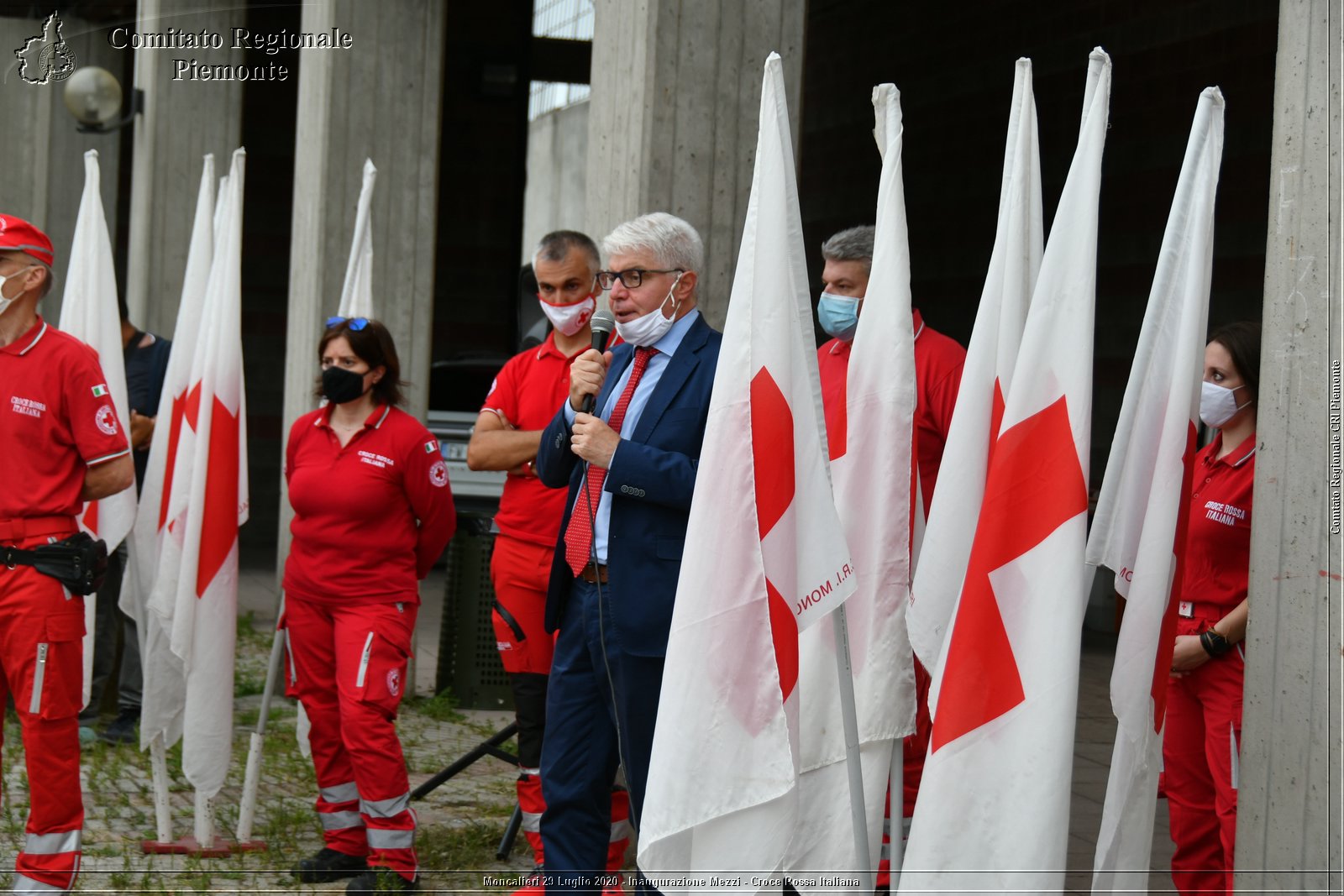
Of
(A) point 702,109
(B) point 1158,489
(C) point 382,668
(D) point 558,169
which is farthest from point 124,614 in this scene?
(D) point 558,169

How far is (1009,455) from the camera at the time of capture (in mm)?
3207

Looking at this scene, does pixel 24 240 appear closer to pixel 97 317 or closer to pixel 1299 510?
pixel 97 317

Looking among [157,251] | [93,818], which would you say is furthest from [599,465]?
[157,251]

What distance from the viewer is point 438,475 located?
5.55 meters

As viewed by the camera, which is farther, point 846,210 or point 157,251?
point 846,210

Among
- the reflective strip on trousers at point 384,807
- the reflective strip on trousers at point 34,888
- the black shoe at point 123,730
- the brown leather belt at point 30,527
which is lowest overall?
the black shoe at point 123,730

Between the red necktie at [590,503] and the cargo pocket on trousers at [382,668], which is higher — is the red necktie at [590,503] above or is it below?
above

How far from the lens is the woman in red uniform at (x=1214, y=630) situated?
429 centimetres

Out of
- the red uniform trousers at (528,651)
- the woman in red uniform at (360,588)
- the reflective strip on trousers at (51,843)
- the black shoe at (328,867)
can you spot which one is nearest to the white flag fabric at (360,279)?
the woman in red uniform at (360,588)

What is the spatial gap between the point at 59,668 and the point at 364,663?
95 centimetres

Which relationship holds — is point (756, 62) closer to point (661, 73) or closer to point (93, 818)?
point (661, 73)

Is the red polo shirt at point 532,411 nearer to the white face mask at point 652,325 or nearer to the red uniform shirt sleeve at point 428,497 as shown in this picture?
the red uniform shirt sleeve at point 428,497

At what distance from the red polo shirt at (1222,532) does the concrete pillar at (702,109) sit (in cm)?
202

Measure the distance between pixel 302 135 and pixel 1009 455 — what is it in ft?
23.9
